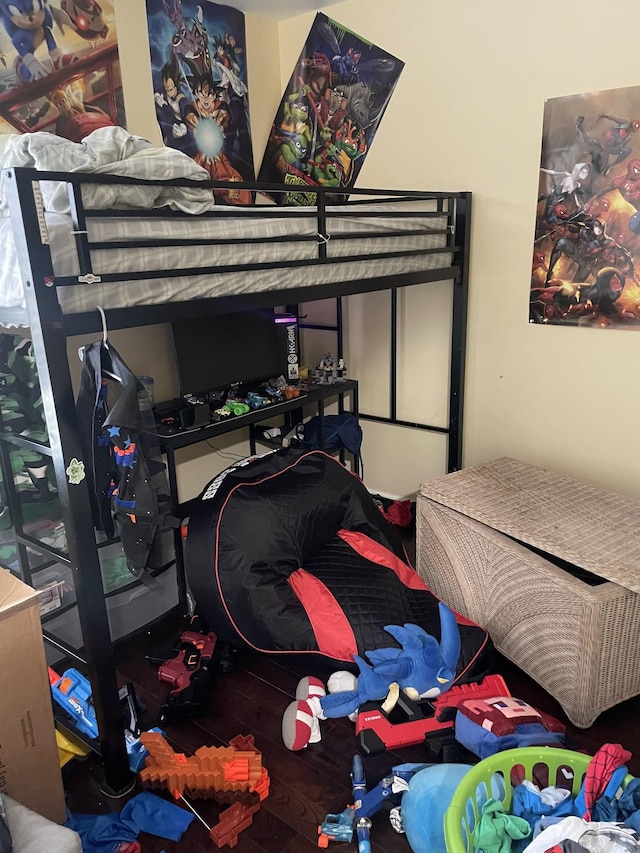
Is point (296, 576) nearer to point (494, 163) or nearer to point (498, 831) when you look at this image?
point (498, 831)

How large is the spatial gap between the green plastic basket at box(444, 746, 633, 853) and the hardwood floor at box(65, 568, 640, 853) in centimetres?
23

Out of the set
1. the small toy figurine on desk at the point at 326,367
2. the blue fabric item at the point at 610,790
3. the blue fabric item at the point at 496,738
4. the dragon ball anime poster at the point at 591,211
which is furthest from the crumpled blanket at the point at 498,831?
the small toy figurine on desk at the point at 326,367

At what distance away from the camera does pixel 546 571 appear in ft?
6.04

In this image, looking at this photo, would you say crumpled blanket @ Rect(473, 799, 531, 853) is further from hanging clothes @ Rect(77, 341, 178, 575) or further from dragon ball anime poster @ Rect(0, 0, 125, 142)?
dragon ball anime poster @ Rect(0, 0, 125, 142)

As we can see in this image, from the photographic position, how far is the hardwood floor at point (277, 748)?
1541 mm

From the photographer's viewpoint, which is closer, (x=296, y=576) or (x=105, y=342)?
(x=105, y=342)

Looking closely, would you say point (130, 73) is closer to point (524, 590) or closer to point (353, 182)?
point (353, 182)

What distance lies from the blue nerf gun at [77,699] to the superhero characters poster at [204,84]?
2.10 meters

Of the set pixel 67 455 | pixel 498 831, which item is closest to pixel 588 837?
pixel 498 831

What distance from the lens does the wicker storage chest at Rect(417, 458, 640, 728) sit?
69.3 inches

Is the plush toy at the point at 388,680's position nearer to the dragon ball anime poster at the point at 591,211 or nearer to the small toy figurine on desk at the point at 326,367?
the dragon ball anime poster at the point at 591,211

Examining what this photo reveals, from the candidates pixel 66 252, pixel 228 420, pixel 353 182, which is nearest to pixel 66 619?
pixel 228 420

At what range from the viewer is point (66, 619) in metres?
2.24

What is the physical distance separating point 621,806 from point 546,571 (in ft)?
2.18
